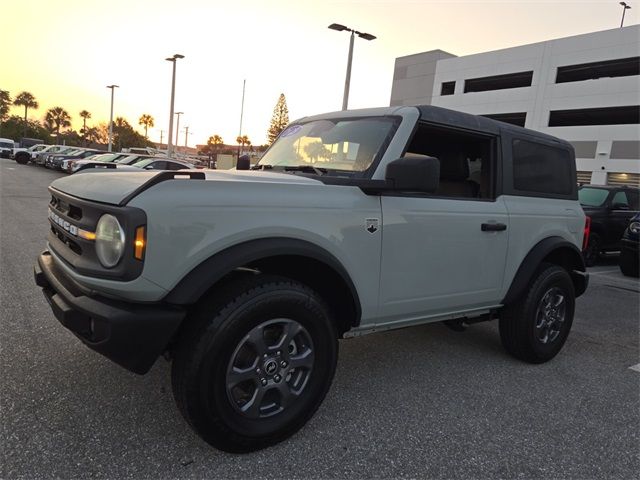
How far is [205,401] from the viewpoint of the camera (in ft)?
7.23

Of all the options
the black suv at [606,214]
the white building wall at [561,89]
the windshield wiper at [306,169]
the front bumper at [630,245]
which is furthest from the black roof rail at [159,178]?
the white building wall at [561,89]

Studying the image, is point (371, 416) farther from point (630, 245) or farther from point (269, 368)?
point (630, 245)

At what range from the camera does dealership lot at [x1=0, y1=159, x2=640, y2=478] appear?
2.33 meters

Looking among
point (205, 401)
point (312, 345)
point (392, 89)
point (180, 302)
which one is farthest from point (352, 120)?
point (392, 89)

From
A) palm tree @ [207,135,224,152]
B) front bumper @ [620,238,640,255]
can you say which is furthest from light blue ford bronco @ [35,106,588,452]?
palm tree @ [207,135,224,152]

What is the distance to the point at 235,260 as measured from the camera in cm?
224

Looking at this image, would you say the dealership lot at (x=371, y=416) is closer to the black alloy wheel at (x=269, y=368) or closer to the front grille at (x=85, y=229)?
the black alloy wheel at (x=269, y=368)

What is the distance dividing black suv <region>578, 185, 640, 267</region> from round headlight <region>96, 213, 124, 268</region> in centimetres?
988

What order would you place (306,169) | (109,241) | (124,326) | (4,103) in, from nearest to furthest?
(124,326) → (109,241) → (306,169) → (4,103)

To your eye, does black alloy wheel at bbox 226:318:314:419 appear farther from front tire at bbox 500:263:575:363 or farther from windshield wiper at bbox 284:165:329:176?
front tire at bbox 500:263:575:363

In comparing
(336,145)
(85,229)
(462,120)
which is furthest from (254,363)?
(462,120)

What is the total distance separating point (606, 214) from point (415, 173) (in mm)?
9075

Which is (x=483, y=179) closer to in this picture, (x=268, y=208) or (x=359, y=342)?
→ (x=359, y=342)

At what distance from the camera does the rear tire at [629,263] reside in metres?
8.55
